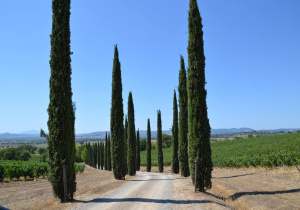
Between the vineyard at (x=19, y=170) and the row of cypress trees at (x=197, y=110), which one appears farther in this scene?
the vineyard at (x=19, y=170)

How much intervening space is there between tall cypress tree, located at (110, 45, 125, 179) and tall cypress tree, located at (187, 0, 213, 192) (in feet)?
38.5

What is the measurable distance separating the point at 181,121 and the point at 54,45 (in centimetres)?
1709

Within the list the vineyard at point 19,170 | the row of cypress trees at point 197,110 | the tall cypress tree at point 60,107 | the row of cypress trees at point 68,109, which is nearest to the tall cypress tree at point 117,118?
the vineyard at point 19,170

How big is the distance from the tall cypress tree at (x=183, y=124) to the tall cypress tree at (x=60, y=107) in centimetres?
1587

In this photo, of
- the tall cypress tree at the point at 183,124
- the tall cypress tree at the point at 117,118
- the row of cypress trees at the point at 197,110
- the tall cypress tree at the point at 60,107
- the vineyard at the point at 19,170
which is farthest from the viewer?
the tall cypress tree at the point at 183,124

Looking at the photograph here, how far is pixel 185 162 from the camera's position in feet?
82.8

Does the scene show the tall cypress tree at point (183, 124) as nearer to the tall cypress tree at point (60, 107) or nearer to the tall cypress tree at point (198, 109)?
the tall cypress tree at point (198, 109)

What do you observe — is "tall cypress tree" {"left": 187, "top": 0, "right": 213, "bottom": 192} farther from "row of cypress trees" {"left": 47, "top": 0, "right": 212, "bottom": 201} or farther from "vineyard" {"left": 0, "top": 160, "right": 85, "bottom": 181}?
"vineyard" {"left": 0, "top": 160, "right": 85, "bottom": 181}

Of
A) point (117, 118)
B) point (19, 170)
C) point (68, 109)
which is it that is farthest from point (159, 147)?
point (68, 109)

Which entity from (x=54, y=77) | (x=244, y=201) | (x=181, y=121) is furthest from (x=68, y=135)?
(x=181, y=121)

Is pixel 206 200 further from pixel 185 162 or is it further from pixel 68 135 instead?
pixel 185 162

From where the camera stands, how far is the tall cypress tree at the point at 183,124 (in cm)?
2519

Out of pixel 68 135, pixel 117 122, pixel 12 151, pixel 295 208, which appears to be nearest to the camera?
pixel 295 208

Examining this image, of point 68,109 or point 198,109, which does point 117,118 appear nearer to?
point 198,109
